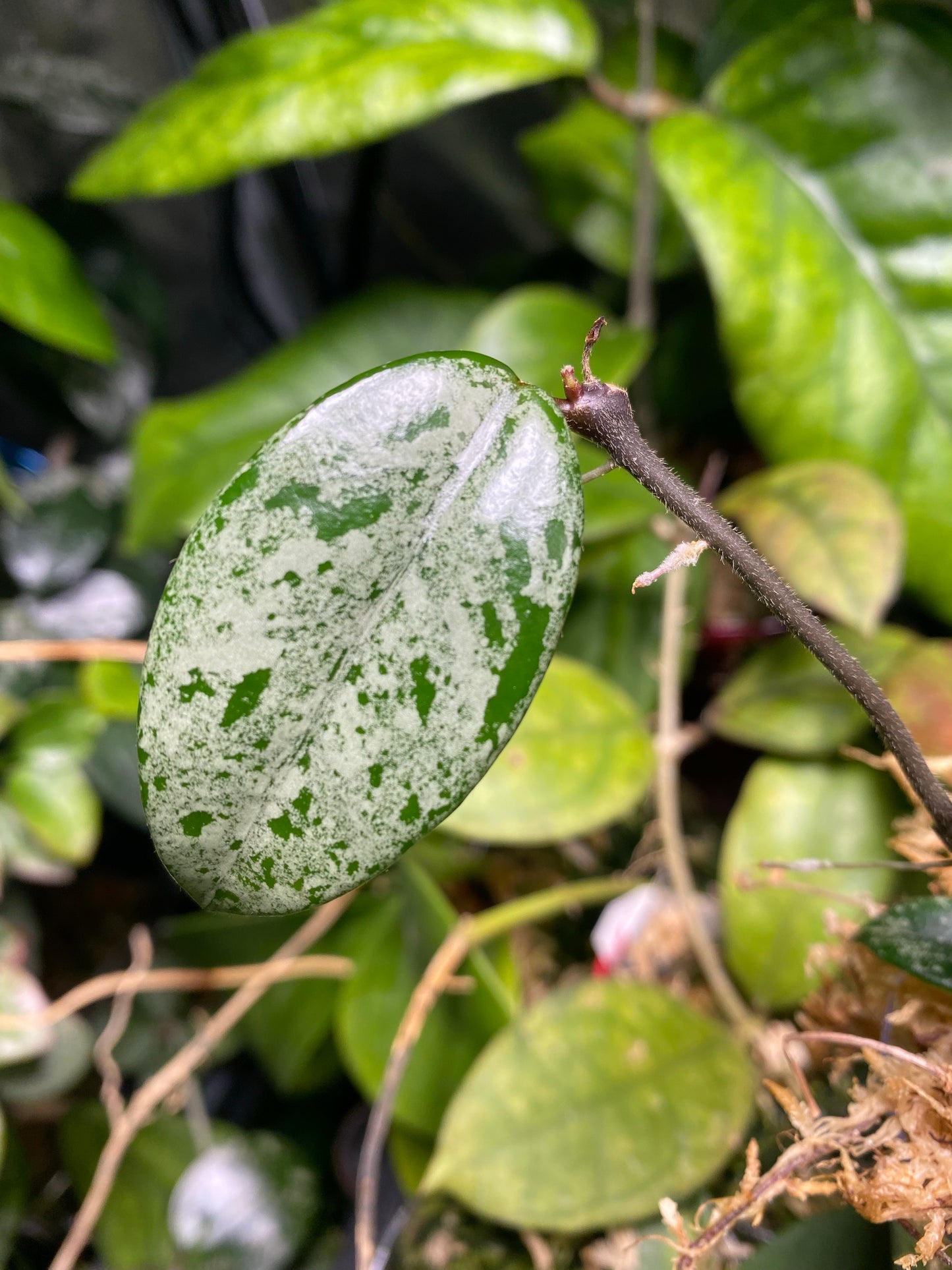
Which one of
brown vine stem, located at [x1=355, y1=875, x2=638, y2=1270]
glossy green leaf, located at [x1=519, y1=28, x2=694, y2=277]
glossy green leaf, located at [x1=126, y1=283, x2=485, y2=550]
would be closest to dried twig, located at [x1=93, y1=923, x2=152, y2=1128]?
brown vine stem, located at [x1=355, y1=875, x2=638, y2=1270]

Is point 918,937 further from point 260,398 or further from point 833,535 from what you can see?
point 260,398

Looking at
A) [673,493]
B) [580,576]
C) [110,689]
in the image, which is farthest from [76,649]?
[673,493]

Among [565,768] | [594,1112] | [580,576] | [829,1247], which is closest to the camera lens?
[829,1247]

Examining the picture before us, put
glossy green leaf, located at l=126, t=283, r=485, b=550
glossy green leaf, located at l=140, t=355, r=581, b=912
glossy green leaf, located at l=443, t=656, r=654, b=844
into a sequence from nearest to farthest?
glossy green leaf, located at l=140, t=355, r=581, b=912 → glossy green leaf, located at l=443, t=656, r=654, b=844 → glossy green leaf, located at l=126, t=283, r=485, b=550

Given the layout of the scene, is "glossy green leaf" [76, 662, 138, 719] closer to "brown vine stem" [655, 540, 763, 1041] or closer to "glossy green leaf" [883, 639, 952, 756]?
"brown vine stem" [655, 540, 763, 1041]

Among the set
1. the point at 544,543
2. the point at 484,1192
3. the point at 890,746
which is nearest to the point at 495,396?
the point at 544,543

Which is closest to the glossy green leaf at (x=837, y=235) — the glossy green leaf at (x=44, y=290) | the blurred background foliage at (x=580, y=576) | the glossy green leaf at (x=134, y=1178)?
the blurred background foliage at (x=580, y=576)
